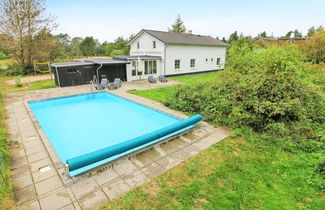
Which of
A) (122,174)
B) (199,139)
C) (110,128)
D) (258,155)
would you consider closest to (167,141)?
(199,139)

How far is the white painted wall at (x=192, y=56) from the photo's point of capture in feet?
56.6

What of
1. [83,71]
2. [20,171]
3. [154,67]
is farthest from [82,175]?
[154,67]

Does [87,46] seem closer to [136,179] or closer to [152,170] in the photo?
[152,170]

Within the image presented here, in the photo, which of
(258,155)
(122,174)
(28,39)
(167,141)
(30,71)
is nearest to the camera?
(122,174)

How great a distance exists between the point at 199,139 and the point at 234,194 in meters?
2.08

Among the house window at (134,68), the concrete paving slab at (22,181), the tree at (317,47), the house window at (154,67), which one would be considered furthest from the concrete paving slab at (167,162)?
the tree at (317,47)

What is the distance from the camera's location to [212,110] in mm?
6281

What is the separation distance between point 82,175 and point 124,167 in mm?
820

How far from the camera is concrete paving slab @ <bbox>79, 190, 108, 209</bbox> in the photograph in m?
2.66

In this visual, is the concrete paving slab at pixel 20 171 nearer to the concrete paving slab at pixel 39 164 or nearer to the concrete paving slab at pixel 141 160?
the concrete paving slab at pixel 39 164

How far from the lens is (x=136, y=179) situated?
3.27 metres

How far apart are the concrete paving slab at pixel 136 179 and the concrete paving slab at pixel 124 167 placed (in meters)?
0.12

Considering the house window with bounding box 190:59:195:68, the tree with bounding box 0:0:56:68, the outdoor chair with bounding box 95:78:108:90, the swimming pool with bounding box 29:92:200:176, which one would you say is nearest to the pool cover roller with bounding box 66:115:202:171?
the swimming pool with bounding box 29:92:200:176

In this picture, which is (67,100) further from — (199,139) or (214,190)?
(214,190)
